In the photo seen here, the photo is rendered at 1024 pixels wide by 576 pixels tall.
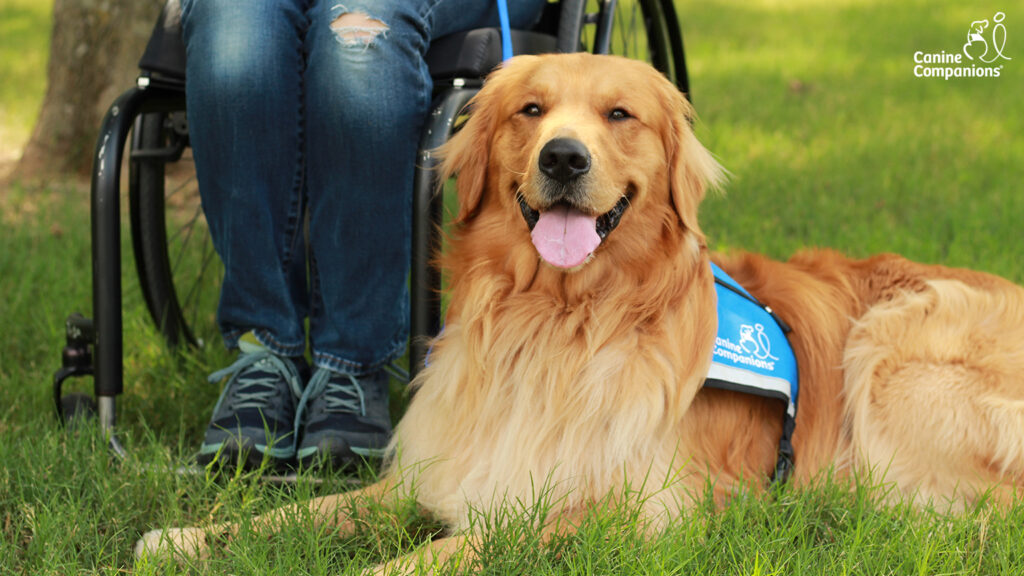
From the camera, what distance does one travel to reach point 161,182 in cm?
297

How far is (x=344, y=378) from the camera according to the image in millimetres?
2562

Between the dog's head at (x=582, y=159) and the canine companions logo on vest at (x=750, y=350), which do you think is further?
the canine companions logo on vest at (x=750, y=350)

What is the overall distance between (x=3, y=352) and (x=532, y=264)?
2089 millimetres

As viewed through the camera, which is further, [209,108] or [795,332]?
[795,332]

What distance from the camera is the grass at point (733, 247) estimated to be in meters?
1.92

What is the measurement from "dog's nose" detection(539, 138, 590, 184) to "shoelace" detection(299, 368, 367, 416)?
888 mm

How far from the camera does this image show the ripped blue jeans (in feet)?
7.54

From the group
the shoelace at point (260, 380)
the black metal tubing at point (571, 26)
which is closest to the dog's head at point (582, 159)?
the black metal tubing at point (571, 26)

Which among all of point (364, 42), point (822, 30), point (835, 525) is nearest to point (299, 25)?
point (364, 42)

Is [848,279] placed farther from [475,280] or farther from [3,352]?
[3,352]

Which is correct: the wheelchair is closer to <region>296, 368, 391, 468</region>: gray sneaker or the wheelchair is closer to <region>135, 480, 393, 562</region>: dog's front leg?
<region>296, 368, 391, 468</region>: gray sneaker

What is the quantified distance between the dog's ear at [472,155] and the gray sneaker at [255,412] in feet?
2.29

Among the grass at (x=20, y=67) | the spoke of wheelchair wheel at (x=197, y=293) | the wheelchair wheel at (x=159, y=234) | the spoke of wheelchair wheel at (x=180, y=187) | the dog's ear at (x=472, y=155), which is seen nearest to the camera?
the dog's ear at (x=472, y=155)

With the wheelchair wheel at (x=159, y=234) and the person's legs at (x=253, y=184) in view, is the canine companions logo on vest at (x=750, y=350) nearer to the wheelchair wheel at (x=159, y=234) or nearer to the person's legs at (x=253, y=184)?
the person's legs at (x=253, y=184)
